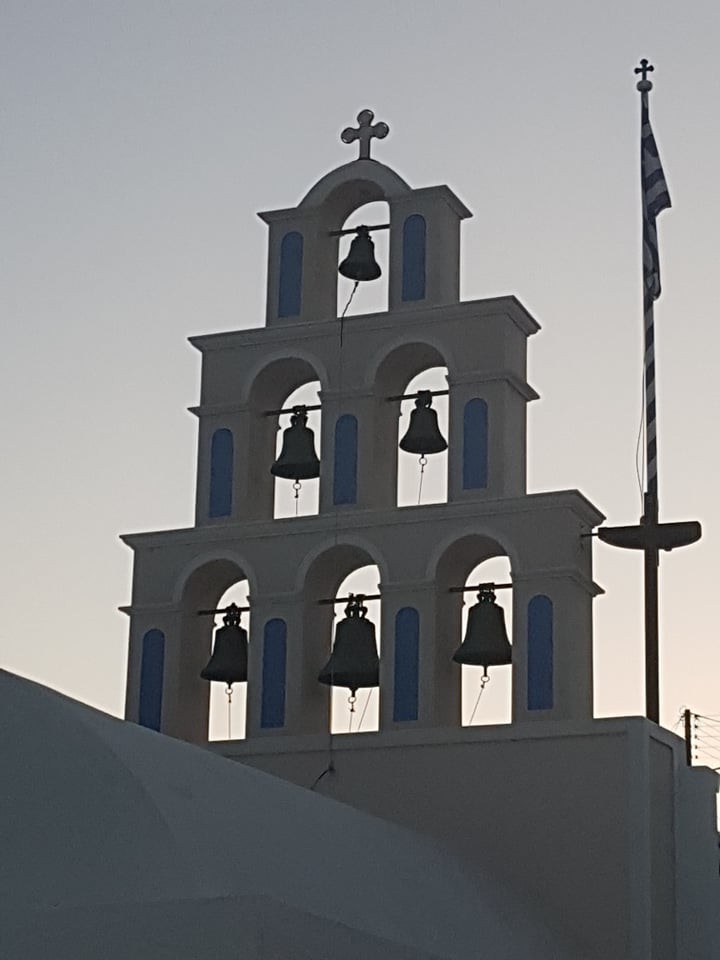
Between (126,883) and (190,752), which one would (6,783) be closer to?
(126,883)

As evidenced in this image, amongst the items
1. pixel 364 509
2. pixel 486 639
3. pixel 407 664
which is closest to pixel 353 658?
pixel 407 664

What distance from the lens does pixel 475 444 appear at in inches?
713

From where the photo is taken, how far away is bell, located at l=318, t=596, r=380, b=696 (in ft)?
58.9

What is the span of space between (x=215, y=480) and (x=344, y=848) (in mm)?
5343

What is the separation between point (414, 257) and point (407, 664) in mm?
3720

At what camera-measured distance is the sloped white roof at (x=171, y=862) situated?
11273mm

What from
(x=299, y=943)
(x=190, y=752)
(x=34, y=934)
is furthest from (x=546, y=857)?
(x=34, y=934)

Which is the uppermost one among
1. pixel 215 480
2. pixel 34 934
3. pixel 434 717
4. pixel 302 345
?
pixel 302 345

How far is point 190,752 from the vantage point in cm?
1412

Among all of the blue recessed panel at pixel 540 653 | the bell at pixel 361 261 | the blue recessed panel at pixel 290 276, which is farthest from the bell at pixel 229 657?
the bell at pixel 361 261

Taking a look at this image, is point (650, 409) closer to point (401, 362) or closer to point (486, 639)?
point (401, 362)

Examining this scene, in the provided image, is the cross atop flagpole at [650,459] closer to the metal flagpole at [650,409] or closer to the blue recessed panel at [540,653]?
the metal flagpole at [650,409]

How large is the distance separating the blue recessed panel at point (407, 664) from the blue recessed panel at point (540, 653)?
1.00 meters

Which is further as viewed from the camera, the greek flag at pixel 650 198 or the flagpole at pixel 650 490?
the greek flag at pixel 650 198
